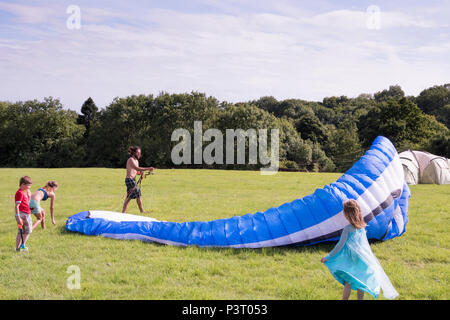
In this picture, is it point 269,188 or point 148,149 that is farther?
point 148,149

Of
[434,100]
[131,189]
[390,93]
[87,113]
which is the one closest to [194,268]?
[131,189]

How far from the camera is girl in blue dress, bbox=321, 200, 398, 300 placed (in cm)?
451

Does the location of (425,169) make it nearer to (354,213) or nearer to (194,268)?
(194,268)

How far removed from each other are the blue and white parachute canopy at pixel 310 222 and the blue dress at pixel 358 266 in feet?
7.24

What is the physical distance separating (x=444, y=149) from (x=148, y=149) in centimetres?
3133

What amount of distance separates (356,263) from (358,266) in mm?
39

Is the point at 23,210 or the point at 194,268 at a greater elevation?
the point at 23,210

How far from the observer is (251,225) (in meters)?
7.21

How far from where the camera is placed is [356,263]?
Result: 4590mm

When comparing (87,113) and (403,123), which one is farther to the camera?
(87,113)

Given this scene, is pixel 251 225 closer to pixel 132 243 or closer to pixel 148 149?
pixel 132 243

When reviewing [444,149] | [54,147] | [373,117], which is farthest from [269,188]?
[373,117]
